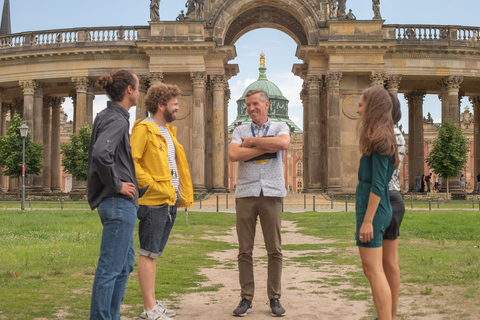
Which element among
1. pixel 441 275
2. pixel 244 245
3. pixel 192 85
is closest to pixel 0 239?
pixel 244 245

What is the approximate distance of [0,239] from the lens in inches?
577

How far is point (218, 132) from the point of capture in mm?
42281

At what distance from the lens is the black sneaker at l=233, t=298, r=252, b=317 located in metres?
7.65

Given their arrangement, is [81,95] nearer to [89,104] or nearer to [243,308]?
[89,104]

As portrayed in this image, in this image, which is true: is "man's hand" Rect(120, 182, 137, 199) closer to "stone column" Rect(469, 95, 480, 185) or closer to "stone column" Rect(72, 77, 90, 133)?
"stone column" Rect(72, 77, 90, 133)

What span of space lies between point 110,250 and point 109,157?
3.13 ft

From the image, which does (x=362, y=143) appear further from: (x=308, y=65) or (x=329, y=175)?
(x=308, y=65)

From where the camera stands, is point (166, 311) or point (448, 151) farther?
point (448, 151)

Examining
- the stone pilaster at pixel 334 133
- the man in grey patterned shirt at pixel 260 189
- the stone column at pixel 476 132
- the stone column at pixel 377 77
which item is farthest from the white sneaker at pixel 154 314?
the stone column at pixel 476 132

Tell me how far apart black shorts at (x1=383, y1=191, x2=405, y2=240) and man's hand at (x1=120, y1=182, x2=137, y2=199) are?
2.81 metres

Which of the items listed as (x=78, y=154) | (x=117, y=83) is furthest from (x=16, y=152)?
(x=117, y=83)

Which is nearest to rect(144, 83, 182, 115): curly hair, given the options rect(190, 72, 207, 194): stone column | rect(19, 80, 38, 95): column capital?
rect(190, 72, 207, 194): stone column

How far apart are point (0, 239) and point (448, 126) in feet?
111

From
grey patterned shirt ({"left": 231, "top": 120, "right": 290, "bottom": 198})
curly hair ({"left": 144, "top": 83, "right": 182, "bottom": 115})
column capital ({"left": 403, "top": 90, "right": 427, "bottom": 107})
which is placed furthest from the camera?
column capital ({"left": 403, "top": 90, "right": 427, "bottom": 107})
